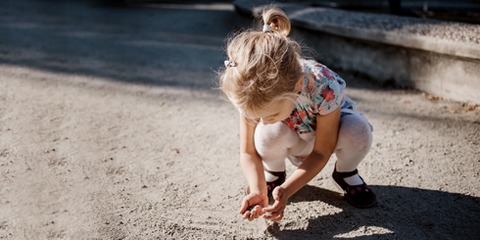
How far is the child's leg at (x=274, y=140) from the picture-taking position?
6.68 feet

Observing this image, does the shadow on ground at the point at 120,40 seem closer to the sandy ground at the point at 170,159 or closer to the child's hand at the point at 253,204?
the sandy ground at the point at 170,159

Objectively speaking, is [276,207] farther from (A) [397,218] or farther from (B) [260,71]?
(A) [397,218]

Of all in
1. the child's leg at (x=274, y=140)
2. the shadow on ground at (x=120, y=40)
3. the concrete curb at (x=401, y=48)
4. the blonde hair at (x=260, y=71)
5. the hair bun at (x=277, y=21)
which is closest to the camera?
the blonde hair at (x=260, y=71)

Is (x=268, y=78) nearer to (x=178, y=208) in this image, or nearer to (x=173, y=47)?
(x=178, y=208)

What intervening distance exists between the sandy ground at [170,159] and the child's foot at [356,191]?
0.03 meters

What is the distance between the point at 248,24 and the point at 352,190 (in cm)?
290

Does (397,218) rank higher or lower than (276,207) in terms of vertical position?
lower

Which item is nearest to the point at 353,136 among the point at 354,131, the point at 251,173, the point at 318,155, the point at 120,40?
the point at 354,131

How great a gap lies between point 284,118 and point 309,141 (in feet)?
1.01

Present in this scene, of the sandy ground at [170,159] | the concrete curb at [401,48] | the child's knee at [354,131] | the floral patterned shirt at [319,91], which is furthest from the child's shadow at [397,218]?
the concrete curb at [401,48]

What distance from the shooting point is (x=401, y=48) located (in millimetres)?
3322

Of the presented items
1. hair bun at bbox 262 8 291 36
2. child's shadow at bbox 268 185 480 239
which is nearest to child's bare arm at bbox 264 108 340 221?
child's shadow at bbox 268 185 480 239

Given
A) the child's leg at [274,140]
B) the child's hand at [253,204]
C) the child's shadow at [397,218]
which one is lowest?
the child's shadow at [397,218]

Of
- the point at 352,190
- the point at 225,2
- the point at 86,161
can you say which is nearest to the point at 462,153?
the point at 352,190
